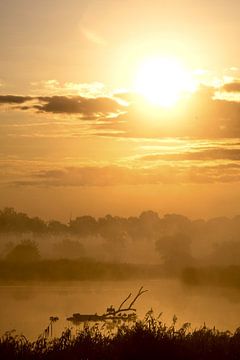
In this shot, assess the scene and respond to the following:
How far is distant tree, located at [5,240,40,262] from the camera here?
2783 inches

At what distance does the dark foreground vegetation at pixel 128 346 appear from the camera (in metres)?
18.7

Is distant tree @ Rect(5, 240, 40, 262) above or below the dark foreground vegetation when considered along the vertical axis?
above

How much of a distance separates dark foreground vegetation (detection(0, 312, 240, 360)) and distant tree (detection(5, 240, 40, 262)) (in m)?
50.5

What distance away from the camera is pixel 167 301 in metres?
49.2

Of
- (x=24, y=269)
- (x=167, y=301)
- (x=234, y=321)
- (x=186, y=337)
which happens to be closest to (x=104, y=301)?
(x=167, y=301)

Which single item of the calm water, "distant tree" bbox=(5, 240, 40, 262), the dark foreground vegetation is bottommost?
the dark foreground vegetation

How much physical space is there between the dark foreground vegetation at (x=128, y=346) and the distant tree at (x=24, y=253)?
50.5m

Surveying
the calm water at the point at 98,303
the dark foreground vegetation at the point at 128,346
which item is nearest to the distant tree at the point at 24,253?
the calm water at the point at 98,303

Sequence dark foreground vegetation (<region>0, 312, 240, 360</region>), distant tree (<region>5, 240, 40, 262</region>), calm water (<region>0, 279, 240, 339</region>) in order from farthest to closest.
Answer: distant tree (<region>5, 240, 40, 262</region>)
calm water (<region>0, 279, 240, 339</region>)
dark foreground vegetation (<region>0, 312, 240, 360</region>)

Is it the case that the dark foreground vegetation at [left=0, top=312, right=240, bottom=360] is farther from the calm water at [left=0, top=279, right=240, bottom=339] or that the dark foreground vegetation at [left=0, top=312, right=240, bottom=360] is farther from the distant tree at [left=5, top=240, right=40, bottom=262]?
the distant tree at [left=5, top=240, right=40, bottom=262]

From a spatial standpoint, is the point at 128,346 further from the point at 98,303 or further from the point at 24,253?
the point at 24,253

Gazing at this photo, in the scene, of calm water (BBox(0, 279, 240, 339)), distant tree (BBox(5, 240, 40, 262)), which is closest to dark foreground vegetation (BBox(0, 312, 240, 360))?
calm water (BBox(0, 279, 240, 339))

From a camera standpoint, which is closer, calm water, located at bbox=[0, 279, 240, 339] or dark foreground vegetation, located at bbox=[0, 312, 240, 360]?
dark foreground vegetation, located at bbox=[0, 312, 240, 360]

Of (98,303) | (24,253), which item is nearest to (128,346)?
(98,303)
